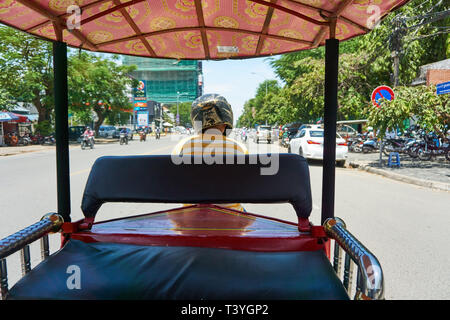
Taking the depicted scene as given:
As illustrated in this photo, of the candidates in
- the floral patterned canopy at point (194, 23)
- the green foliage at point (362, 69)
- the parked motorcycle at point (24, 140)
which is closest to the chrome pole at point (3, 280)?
the floral patterned canopy at point (194, 23)

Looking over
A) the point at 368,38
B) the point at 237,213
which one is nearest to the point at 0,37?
the point at 368,38

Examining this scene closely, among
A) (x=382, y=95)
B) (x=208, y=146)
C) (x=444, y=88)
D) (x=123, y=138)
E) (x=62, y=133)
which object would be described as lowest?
(x=123, y=138)

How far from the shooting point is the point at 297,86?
69.9 feet

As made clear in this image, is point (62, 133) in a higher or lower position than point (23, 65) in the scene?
lower

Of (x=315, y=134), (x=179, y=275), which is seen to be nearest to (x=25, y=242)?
(x=179, y=275)

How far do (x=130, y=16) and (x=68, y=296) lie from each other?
2253 millimetres

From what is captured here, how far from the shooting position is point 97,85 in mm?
31391

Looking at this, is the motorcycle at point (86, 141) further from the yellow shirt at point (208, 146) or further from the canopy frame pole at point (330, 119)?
the canopy frame pole at point (330, 119)

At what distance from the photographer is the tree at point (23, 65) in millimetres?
22609

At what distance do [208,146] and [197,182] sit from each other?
743mm

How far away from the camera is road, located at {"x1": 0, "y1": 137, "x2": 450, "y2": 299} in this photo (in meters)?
3.33

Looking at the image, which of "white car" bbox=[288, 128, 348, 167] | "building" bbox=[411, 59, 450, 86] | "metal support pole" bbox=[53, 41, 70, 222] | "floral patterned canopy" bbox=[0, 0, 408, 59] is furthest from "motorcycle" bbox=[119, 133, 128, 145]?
"metal support pole" bbox=[53, 41, 70, 222]

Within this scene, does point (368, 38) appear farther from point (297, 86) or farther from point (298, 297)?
point (298, 297)

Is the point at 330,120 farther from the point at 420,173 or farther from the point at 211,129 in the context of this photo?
the point at 420,173
